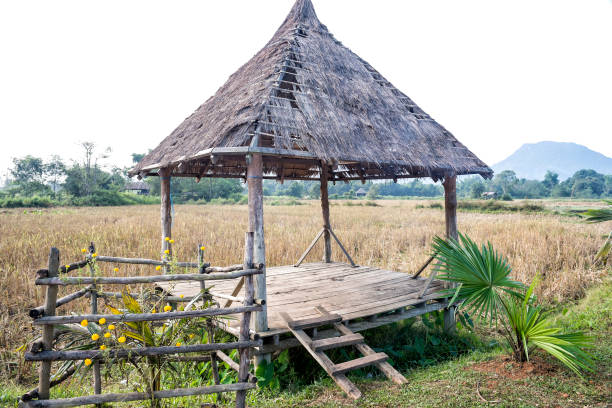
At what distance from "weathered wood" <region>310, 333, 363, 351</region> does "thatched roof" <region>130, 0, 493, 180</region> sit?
6.59 ft

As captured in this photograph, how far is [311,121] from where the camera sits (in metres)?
4.46

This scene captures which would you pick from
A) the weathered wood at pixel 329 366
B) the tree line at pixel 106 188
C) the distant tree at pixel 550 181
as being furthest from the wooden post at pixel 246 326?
the distant tree at pixel 550 181

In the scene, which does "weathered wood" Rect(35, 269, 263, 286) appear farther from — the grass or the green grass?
the grass

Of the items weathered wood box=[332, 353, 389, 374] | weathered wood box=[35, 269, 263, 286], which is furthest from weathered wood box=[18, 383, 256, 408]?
weathered wood box=[332, 353, 389, 374]

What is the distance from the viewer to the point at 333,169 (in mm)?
7934

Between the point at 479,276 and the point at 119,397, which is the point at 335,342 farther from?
the point at 119,397

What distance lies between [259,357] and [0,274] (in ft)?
21.1

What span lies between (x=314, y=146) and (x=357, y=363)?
2.38 metres

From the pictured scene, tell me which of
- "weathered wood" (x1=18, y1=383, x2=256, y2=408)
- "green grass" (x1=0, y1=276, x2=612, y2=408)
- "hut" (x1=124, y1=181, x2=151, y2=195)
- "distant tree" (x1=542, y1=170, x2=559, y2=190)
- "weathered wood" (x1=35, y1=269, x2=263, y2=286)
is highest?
"distant tree" (x1=542, y1=170, x2=559, y2=190)

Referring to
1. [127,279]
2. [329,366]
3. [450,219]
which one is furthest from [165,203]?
[450,219]

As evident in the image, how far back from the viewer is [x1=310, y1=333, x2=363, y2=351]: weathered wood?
12.9 ft

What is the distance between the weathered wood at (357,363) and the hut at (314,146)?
1.1 inches

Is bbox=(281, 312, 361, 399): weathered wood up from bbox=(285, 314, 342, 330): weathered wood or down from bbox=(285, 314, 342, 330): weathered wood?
down

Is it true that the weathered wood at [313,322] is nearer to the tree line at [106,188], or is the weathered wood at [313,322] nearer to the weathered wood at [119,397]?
the weathered wood at [119,397]
